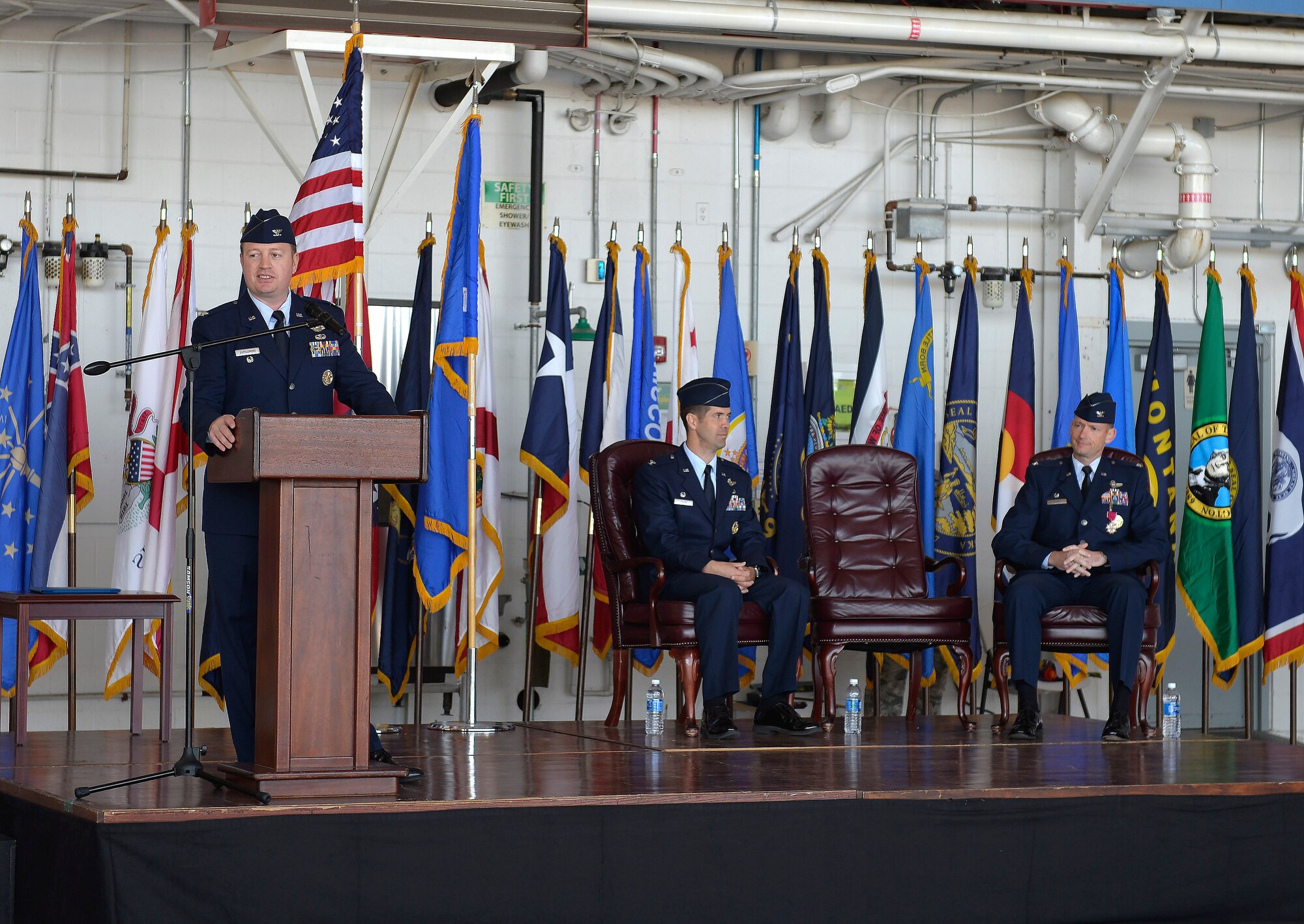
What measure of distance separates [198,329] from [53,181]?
2.88 metres

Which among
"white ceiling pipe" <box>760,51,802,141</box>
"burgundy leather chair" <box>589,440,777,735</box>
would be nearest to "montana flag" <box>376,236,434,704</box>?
"burgundy leather chair" <box>589,440,777,735</box>

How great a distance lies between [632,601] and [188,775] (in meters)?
1.97

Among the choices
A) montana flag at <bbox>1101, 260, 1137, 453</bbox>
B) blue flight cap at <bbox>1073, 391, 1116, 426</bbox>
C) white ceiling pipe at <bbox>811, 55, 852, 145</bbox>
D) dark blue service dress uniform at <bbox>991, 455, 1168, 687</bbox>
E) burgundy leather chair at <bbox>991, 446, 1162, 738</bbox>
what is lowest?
burgundy leather chair at <bbox>991, 446, 1162, 738</bbox>

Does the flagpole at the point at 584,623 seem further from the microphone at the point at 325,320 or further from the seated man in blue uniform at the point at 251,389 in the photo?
the microphone at the point at 325,320

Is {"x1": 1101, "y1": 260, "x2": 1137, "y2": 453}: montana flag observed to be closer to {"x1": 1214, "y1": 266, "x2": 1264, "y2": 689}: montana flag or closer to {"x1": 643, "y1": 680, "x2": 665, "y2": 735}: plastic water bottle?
{"x1": 1214, "y1": 266, "x2": 1264, "y2": 689}: montana flag

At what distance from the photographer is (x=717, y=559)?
17.8 ft

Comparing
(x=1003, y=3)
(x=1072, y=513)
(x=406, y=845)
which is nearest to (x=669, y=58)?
(x=1003, y=3)

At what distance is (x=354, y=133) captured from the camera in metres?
4.90

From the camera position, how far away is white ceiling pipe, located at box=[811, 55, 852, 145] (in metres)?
7.09

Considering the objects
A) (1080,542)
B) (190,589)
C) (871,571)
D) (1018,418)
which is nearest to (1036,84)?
(1018,418)

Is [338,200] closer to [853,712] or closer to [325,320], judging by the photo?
[325,320]

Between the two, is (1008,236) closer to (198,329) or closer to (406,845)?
(198,329)

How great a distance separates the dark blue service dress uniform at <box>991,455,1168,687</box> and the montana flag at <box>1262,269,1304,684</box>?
856 millimetres

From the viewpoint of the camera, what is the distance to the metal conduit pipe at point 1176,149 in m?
7.16
